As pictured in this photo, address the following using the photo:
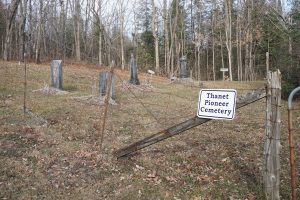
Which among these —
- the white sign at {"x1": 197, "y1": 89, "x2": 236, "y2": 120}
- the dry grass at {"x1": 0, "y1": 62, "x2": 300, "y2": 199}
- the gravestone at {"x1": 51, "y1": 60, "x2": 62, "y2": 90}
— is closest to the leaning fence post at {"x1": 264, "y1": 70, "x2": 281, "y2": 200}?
the dry grass at {"x1": 0, "y1": 62, "x2": 300, "y2": 199}

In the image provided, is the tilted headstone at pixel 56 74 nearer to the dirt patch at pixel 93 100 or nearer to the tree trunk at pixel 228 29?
A: the dirt patch at pixel 93 100

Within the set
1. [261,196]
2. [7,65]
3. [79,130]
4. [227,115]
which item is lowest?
[261,196]

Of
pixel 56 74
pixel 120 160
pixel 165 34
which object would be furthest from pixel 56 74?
pixel 165 34

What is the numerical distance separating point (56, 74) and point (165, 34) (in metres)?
21.8

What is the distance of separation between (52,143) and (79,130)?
1.25 metres

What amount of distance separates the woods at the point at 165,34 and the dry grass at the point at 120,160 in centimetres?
2077


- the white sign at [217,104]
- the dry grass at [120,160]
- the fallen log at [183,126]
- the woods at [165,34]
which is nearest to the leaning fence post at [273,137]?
the fallen log at [183,126]

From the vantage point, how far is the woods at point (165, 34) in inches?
1390

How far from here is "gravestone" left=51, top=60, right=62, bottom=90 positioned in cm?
1543

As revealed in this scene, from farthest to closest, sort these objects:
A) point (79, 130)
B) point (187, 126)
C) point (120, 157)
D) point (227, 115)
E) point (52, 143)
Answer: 1. point (79, 130)
2. point (52, 143)
3. point (120, 157)
4. point (187, 126)
5. point (227, 115)

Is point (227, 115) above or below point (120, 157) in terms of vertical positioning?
A: above

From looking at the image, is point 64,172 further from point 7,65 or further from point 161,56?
point 161,56

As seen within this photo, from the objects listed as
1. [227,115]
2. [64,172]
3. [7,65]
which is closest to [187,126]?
[227,115]

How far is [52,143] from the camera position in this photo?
8.65m
